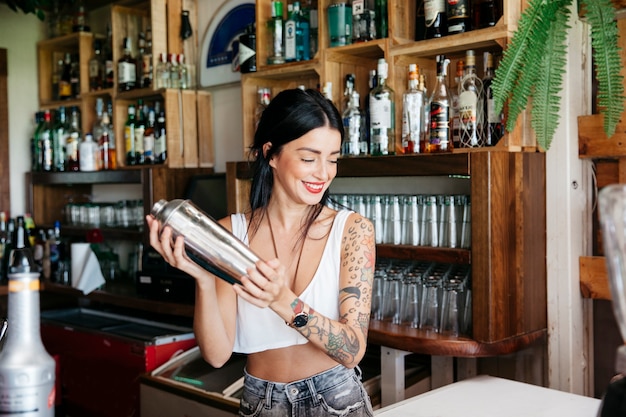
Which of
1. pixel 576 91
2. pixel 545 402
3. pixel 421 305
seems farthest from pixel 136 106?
pixel 545 402

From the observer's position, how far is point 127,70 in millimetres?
3561

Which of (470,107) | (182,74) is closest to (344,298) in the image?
(470,107)

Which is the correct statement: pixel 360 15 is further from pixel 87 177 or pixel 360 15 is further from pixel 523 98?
pixel 87 177

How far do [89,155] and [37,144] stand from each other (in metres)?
0.63

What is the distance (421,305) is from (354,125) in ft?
2.25

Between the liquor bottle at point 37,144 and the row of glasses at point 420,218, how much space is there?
242 cm

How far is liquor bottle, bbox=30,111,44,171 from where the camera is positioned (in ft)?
13.7

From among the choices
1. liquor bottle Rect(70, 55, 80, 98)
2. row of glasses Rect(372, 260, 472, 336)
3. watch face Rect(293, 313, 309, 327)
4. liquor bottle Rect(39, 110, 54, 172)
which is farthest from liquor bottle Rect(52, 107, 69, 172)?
watch face Rect(293, 313, 309, 327)

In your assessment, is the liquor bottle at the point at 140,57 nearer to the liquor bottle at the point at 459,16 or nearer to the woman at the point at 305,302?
the liquor bottle at the point at 459,16

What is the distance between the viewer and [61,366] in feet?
11.3

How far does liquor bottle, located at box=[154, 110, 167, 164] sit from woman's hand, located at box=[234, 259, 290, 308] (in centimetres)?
227

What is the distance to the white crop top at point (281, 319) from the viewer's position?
1648 millimetres

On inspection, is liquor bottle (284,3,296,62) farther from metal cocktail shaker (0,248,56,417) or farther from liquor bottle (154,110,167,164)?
metal cocktail shaker (0,248,56,417)

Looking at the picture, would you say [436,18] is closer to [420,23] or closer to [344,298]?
[420,23]
